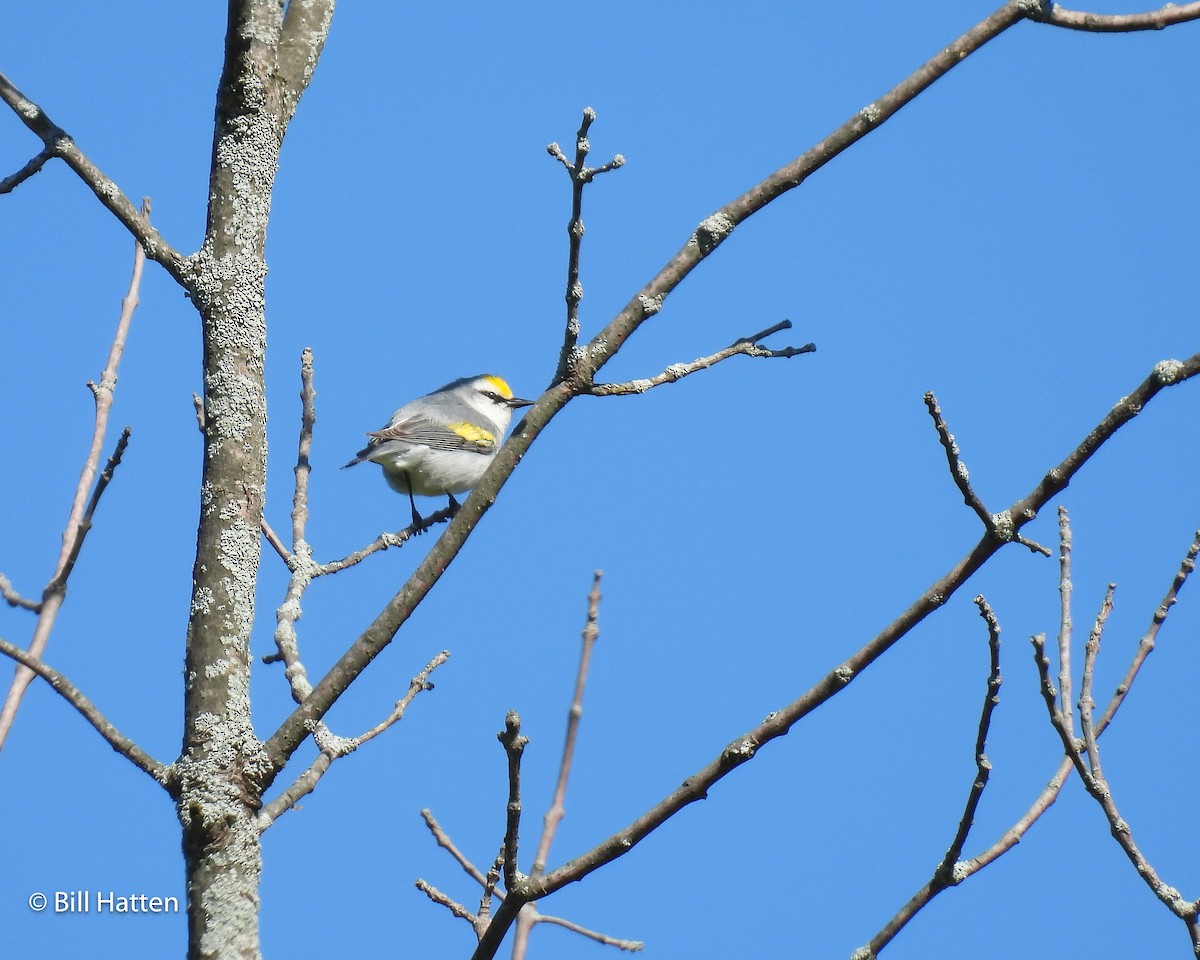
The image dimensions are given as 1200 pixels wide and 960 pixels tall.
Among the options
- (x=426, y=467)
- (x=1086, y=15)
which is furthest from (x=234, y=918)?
(x=426, y=467)

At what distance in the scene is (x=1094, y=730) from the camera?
254 cm

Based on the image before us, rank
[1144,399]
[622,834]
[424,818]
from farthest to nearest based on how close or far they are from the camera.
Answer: [424,818] → [622,834] → [1144,399]

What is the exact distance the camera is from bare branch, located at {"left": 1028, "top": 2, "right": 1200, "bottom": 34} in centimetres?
247

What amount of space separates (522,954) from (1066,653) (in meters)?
1.40

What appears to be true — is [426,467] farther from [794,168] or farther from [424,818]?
[794,168]

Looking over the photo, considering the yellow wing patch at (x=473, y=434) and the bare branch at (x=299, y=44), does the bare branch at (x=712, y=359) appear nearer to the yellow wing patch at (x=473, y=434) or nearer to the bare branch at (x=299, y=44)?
the bare branch at (x=299, y=44)

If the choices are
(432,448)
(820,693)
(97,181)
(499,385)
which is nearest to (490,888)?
(820,693)

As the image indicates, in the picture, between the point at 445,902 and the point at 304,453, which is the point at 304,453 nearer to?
the point at 304,453

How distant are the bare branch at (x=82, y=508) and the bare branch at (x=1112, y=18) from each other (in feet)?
7.68

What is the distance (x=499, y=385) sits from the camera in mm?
10305

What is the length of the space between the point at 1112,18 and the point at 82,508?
10.3ft

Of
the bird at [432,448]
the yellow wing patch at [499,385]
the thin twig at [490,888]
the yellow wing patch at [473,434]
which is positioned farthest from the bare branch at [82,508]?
the yellow wing patch at [499,385]

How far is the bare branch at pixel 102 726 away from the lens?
7.68 feet

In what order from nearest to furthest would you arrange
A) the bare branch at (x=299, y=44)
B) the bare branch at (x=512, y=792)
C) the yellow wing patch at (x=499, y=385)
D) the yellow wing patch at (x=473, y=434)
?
the bare branch at (x=512, y=792) < the bare branch at (x=299, y=44) < the yellow wing patch at (x=473, y=434) < the yellow wing patch at (x=499, y=385)
